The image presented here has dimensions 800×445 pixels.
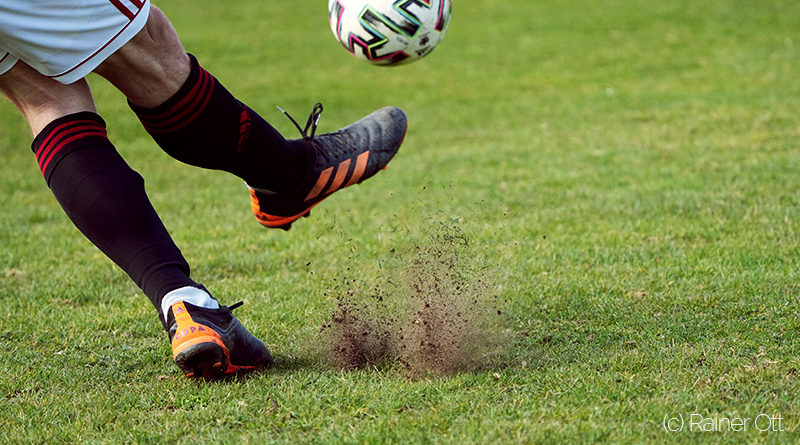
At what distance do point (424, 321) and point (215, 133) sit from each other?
98cm

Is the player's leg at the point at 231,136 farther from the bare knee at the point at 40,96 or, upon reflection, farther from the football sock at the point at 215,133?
the bare knee at the point at 40,96

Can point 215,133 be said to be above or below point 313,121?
above

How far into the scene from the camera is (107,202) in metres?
2.66

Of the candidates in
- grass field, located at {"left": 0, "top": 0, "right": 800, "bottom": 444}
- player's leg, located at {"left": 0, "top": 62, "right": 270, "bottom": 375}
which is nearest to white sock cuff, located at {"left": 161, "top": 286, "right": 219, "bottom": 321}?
player's leg, located at {"left": 0, "top": 62, "right": 270, "bottom": 375}

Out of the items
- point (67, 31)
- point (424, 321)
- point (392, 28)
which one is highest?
point (67, 31)

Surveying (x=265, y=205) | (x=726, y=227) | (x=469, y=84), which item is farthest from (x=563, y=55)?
(x=265, y=205)

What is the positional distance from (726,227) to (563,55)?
9.06m

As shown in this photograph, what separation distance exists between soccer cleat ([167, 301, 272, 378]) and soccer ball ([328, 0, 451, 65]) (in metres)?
1.26

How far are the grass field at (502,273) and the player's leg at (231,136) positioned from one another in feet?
1.42

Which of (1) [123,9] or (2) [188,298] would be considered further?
(2) [188,298]

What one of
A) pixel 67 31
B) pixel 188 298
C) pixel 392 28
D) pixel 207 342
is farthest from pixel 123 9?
pixel 392 28

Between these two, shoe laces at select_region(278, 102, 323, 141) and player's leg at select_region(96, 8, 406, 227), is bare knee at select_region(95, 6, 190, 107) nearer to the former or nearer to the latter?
player's leg at select_region(96, 8, 406, 227)

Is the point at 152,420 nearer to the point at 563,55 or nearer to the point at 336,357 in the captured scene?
the point at 336,357

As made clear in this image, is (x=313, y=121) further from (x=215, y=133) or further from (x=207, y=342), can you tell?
(x=207, y=342)
